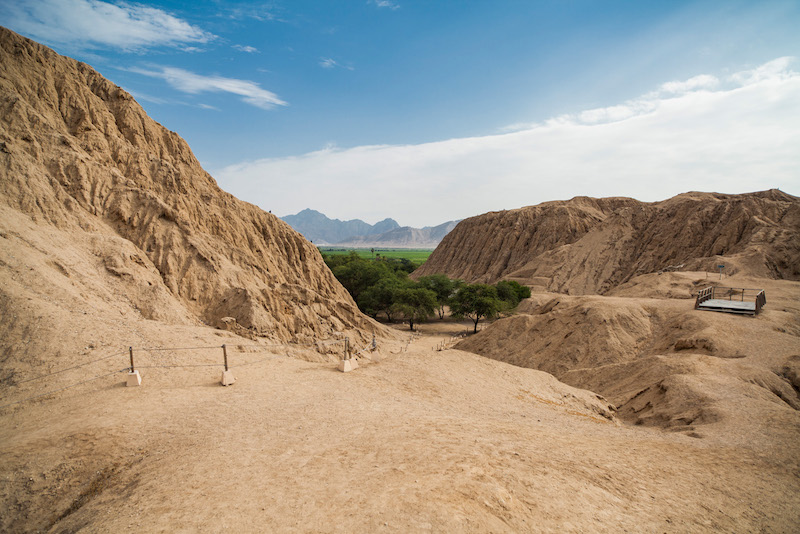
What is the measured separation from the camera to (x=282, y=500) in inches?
226

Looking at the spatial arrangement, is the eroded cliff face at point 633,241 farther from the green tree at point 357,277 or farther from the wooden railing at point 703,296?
the green tree at point 357,277

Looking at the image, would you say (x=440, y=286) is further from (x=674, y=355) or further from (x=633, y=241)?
(x=674, y=355)

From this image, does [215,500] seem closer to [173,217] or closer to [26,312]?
[26,312]

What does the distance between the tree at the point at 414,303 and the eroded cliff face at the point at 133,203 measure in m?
11.5

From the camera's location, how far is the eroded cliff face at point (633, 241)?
41.1 meters

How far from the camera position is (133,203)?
19344 mm

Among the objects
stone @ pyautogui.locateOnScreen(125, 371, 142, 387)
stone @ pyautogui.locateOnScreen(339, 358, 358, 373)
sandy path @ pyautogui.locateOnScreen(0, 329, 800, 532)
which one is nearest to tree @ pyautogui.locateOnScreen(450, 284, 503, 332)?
stone @ pyautogui.locateOnScreen(339, 358, 358, 373)

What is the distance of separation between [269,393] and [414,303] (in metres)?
27.9

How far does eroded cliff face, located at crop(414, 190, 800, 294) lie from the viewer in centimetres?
4112

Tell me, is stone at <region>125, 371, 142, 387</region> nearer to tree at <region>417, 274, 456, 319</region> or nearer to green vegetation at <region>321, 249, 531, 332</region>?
green vegetation at <region>321, 249, 531, 332</region>

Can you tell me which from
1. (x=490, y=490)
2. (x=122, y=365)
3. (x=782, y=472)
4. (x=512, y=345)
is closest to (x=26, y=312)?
(x=122, y=365)

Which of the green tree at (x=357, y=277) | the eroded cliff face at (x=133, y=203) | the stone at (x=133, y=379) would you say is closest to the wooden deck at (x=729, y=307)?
the eroded cliff face at (x=133, y=203)

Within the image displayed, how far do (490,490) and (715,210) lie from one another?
194 feet

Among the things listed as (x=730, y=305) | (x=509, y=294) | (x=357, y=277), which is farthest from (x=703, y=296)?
(x=357, y=277)
